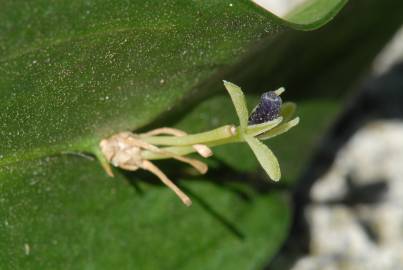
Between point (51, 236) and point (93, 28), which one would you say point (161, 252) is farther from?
point (93, 28)

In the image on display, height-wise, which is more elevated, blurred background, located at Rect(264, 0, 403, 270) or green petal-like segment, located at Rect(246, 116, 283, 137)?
green petal-like segment, located at Rect(246, 116, 283, 137)

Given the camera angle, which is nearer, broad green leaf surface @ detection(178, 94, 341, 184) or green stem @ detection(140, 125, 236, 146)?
green stem @ detection(140, 125, 236, 146)

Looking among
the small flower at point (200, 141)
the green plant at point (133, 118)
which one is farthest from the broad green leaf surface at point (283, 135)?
the small flower at point (200, 141)

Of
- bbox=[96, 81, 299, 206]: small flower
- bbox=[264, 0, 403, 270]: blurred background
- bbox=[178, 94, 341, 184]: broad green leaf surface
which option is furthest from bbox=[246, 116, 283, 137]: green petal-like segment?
bbox=[264, 0, 403, 270]: blurred background

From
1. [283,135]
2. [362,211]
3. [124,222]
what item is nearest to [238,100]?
[124,222]

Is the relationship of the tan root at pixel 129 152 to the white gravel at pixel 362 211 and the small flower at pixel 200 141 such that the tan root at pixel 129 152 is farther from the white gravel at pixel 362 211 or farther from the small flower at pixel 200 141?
the white gravel at pixel 362 211

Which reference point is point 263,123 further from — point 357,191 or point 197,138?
point 357,191

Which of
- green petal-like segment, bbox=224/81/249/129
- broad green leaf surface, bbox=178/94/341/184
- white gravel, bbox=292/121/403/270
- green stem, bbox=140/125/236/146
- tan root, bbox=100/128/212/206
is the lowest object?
white gravel, bbox=292/121/403/270

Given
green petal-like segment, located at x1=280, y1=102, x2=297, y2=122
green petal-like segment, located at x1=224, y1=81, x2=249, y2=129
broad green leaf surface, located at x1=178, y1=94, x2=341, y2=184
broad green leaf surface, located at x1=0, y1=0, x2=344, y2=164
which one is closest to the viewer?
Result: broad green leaf surface, located at x1=0, y1=0, x2=344, y2=164

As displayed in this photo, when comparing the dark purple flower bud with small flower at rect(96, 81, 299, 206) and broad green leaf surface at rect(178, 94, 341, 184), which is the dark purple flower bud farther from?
broad green leaf surface at rect(178, 94, 341, 184)
